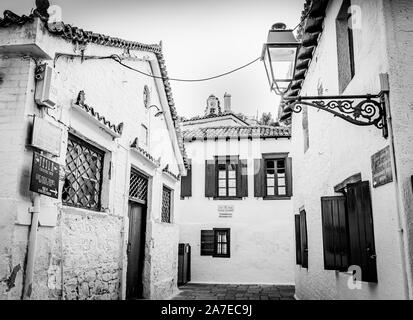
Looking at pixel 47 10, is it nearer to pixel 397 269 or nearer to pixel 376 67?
pixel 376 67

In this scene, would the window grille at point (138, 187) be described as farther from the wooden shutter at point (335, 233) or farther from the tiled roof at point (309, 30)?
the wooden shutter at point (335, 233)

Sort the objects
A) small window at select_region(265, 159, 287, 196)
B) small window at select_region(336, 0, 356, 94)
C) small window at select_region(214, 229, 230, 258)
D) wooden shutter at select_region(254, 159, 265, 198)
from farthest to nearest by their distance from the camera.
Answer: small window at select_region(265, 159, 287, 196) < wooden shutter at select_region(254, 159, 265, 198) < small window at select_region(214, 229, 230, 258) < small window at select_region(336, 0, 356, 94)

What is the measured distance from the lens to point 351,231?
15.8 ft

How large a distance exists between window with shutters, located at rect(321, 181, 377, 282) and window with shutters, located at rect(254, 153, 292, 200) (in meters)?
9.07

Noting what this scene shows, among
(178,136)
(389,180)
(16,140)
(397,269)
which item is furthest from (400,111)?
(178,136)

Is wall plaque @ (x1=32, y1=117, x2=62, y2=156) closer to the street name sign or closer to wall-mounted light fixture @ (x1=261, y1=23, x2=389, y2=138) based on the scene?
the street name sign

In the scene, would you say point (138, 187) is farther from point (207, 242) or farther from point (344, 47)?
point (207, 242)

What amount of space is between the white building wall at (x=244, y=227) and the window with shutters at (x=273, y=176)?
21 centimetres

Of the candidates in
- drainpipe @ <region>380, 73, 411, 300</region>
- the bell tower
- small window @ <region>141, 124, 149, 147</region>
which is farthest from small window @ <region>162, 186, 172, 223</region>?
the bell tower

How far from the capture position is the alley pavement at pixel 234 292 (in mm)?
10822

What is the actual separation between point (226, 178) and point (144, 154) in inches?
314

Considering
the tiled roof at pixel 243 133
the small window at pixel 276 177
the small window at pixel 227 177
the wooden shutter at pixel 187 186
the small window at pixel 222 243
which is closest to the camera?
the small window at pixel 222 243

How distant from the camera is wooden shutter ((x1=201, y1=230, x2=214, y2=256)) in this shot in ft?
48.9

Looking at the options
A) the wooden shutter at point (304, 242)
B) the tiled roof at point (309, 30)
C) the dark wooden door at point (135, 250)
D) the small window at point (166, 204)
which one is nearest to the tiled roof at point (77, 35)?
the tiled roof at point (309, 30)
